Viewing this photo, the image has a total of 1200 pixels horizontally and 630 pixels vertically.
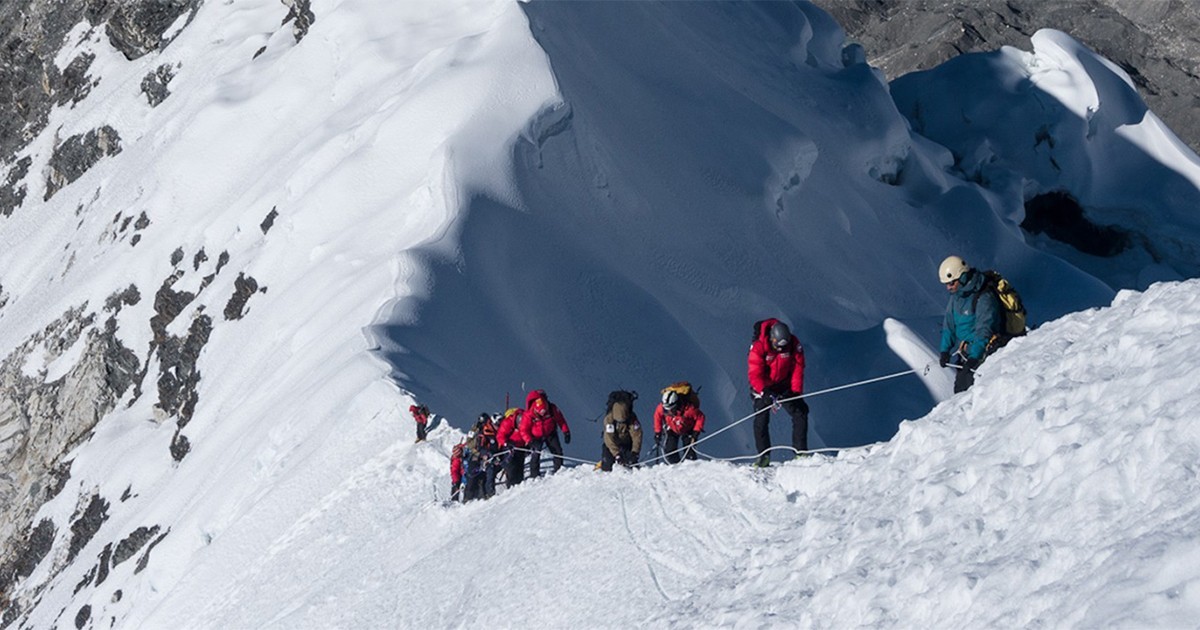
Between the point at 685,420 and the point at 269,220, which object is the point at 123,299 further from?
the point at 685,420

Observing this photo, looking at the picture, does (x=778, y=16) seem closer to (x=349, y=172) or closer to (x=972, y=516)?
(x=349, y=172)

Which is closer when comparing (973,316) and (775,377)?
(973,316)

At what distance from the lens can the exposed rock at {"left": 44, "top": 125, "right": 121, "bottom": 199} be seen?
54.8m

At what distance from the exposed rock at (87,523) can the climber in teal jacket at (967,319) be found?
80.5 feet

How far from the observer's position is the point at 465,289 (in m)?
28.4

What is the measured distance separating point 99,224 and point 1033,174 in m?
32.6

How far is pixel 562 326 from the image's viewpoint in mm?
29391

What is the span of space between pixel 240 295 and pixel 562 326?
9986mm

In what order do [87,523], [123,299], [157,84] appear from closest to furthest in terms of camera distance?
[87,523], [123,299], [157,84]

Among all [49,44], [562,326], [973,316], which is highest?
[973,316]

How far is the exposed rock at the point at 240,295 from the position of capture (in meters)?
34.8

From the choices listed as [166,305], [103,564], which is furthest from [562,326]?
[166,305]

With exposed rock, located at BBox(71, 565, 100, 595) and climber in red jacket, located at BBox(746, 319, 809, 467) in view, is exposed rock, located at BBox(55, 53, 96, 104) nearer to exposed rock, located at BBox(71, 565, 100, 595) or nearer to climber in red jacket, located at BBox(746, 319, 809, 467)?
exposed rock, located at BBox(71, 565, 100, 595)

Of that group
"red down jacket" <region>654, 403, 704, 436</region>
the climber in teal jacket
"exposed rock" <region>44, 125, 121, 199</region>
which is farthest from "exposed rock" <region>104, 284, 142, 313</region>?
the climber in teal jacket
